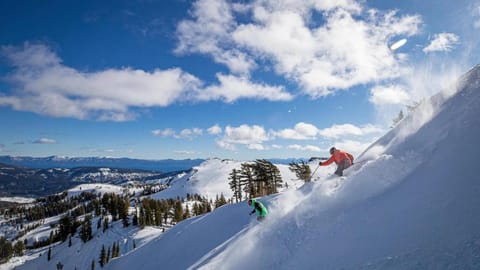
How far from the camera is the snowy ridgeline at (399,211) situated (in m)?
8.33

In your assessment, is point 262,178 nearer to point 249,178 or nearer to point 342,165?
point 249,178

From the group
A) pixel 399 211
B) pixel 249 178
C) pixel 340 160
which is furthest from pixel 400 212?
pixel 249 178

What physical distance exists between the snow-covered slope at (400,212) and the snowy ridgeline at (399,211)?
3cm

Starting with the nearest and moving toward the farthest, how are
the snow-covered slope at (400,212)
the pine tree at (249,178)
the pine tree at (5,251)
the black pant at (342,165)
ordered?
the snow-covered slope at (400,212)
the black pant at (342,165)
the pine tree at (249,178)
the pine tree at (5,251)

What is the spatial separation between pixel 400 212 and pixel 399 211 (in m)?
0.08

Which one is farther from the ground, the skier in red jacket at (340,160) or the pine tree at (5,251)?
the skier in red jacket at (340,160)

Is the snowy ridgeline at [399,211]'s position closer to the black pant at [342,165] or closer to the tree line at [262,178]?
the black pant at [342,165]

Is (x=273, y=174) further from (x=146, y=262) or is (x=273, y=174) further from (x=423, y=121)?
(x=423, y=121)

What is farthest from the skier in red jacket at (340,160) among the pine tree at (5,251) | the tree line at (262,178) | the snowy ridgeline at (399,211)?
the pine tree at (5,251)

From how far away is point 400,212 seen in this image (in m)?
10.6

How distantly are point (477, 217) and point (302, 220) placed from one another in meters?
8.35

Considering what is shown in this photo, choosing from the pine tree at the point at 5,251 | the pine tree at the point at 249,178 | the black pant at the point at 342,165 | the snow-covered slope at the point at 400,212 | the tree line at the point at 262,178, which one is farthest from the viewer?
the pine tree at the point at 5,251

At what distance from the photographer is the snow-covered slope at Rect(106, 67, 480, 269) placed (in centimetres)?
831

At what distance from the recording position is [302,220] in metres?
15.1
